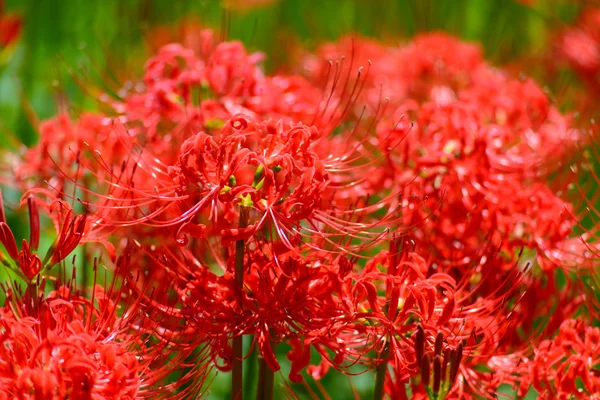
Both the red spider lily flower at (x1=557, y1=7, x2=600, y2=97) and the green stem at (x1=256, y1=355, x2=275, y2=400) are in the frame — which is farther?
the red spider lily flower at (x1=557, y1=7, x2=600, y2=97)

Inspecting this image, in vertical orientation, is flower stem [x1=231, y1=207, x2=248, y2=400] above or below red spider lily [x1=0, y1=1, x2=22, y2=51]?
above

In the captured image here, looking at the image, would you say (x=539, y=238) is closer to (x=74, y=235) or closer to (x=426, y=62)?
(x=74, y=235)

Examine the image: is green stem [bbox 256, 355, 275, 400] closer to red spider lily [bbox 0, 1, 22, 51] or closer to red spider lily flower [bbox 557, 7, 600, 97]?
red spider lily [bbox 0, 1, 22, 51]

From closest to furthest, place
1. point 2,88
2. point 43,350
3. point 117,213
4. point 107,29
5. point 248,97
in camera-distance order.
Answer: point 43,350
point 117,213
point 248,97
point 2,88
point 107,29

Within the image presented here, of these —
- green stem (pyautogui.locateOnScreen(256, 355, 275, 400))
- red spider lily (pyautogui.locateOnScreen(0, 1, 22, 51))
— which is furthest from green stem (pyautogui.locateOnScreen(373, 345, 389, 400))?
red spider lily (pyautogui.locateOnScreen(0, 1, 22, 51))

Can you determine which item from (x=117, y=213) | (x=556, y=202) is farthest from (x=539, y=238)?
(x=117, y=213)

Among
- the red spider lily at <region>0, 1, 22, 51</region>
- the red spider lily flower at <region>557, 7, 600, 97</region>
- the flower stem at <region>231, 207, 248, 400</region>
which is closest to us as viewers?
the flower stem at <region>231, 207, 248, 400</region>

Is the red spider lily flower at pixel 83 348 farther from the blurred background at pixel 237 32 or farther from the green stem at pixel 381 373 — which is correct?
the blurred background at pixel 237 32

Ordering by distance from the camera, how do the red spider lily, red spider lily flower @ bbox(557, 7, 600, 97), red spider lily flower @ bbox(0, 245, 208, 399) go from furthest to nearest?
red spider lily flower @ bbox(557, 7, 600, 97) → the red spider lily → red spider lily flower @ bbox(0, 245, 208, 399)
